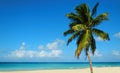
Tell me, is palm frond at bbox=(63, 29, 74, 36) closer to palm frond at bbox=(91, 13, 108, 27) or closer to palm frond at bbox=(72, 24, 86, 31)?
palm frond at bbox=(72, 24, 86, 31)

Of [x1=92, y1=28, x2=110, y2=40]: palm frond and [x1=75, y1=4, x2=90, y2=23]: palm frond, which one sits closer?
[x1=92, y1=28, x2=110, y2=40]: palm frond

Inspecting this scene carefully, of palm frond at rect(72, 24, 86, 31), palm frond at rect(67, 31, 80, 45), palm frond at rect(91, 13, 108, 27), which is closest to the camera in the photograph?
palm frond at rect(72, 24, 86, 31)

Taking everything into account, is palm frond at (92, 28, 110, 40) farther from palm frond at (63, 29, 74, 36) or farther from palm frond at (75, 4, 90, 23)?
palm frond at (63, 29, 74, 36)

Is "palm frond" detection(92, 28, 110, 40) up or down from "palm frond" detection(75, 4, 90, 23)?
down

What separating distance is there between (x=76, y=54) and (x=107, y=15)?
4.95m

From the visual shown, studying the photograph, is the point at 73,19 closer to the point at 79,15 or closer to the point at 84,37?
the point at 79,15

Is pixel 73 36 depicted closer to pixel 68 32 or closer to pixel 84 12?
pixel 68 32

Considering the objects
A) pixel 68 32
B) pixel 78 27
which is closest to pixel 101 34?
pixel 78 27

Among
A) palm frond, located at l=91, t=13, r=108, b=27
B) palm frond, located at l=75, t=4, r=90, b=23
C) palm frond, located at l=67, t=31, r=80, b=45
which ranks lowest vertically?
palm frond, located at l=67, t=31, r=80, b=45

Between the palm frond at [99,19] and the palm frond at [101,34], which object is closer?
the palm frond at [99,19]

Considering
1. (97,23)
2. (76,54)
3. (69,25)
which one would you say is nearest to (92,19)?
(97,23)

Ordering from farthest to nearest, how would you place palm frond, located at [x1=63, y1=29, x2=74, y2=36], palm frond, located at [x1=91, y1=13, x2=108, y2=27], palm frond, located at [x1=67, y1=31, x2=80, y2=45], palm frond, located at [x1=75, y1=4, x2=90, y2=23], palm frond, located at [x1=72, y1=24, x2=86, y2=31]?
palm frond, located at [x1=63, y1=29, x2=74, y2=36], palm frond, located at [x1=75, y1=4, x2=90, y2=23], palm frond, located at [x1=67, y1=31, x2=80, y2=45], palm frond, located at [x1=91, y1=13, x2=108, y2=27], palm frond, located at [x1=72, y1=24, x2=86, y2=31]

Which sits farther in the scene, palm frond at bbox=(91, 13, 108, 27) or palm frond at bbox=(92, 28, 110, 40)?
palm frond at bbox=(92, 28, 110, 40)

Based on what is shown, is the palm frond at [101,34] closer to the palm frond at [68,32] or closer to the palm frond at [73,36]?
the palm frond at [73,36]
